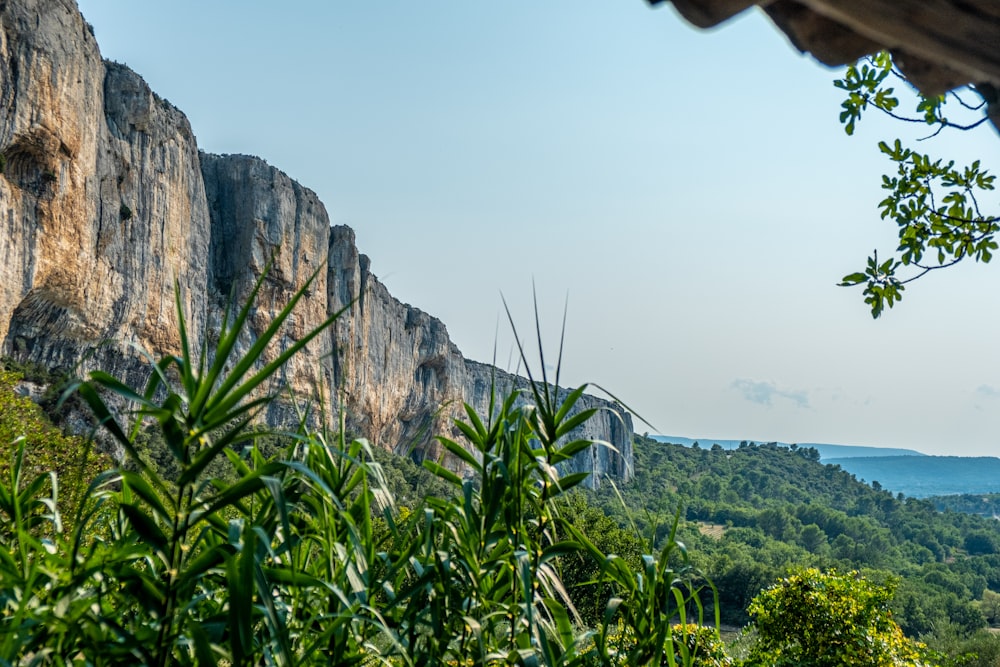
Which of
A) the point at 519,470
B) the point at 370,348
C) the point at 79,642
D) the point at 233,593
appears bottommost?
the point at 79,642

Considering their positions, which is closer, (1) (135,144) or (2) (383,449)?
(1) (135,144)

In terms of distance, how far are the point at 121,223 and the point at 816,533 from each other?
42.9 meters

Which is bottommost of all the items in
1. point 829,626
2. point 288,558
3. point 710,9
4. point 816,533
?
point 816,533

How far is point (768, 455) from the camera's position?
7900 centimetres

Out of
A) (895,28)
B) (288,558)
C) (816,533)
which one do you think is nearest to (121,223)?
(288,558)

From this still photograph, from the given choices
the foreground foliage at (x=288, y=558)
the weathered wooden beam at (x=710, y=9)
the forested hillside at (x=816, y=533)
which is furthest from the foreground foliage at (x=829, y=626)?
the weathered wooden beam at (x=710, y=9)

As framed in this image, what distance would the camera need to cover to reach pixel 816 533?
1877 inches

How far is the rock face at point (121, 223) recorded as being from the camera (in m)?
20.7

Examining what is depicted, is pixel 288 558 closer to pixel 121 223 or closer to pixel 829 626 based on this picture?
pixel 829 626

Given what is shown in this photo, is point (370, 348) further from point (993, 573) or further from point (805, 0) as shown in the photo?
point (805, 0)

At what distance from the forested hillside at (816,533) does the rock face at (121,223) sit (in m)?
8.54

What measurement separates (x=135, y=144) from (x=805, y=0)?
3002cm

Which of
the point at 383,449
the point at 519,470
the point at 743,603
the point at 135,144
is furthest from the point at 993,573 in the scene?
the point at 519,470

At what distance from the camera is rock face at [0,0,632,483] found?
2066 centimetres
